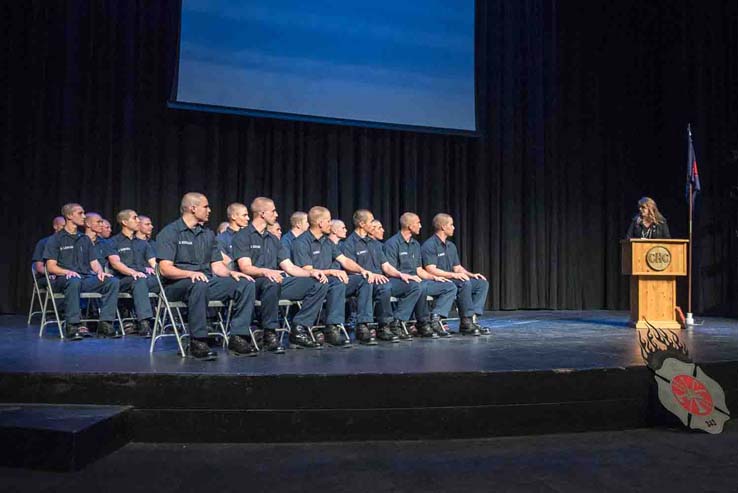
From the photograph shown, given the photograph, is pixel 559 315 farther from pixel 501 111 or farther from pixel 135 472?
pixel 135 472

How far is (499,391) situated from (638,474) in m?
0.80

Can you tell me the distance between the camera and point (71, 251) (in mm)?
5223

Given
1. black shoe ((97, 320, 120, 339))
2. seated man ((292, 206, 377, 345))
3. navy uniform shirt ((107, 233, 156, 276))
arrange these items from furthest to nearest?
navy uniform shirt ((107, 233, 156, 276)) < black shoe ((97, 320, 120, 339)) < seated man ((292, 206, 377, 345))

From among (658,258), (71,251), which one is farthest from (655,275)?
(71,251)

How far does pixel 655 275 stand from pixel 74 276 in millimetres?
4978

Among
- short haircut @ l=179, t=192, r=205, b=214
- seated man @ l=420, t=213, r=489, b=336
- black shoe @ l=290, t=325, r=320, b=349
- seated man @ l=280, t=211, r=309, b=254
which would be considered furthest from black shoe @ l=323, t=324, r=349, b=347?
short haircut @ l=179, t=192, r=205, b=214

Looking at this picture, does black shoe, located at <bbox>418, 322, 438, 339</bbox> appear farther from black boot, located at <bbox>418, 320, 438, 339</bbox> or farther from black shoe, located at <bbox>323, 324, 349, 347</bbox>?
black shoe, located at <bbox>323, 324, 349, 347</bbox>

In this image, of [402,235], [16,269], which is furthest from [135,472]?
[16,269]

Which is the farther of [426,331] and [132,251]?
[132,251]

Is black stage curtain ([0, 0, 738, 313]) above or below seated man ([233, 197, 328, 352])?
above

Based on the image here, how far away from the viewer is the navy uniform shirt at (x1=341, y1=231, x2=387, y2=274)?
523cm

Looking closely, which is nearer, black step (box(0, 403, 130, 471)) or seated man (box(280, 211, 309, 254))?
black step (box(0, 403, 130, 471))

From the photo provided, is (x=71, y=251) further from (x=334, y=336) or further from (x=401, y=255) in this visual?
(x=401, y=255)

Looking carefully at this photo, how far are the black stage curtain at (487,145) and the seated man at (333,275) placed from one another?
8.25 ft
